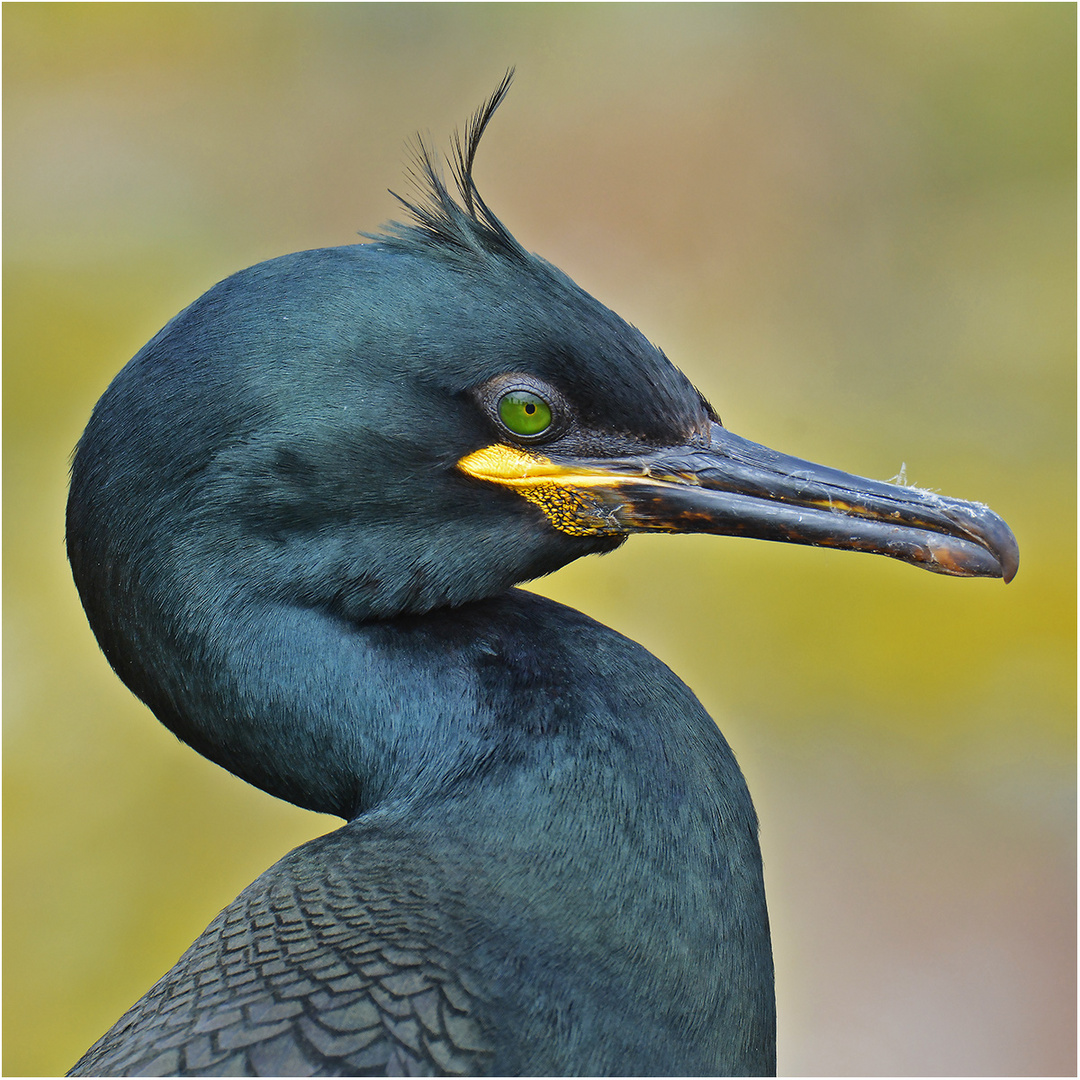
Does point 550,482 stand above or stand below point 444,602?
above

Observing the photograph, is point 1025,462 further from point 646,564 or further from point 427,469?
point 427,469

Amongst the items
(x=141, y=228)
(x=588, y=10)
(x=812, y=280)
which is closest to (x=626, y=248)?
(x=812, y=280)

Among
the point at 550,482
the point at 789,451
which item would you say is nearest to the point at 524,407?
the point at 550,482

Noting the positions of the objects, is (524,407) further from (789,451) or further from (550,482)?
(789,451)

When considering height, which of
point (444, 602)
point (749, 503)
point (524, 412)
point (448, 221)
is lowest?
point (444, 602)

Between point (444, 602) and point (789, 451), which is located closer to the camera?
point (444, 602)

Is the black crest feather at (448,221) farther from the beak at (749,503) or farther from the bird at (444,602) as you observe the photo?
the beak at (749,503)

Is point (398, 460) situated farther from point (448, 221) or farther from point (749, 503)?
point (749, 503)

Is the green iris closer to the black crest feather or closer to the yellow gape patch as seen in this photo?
the yellow gape patch

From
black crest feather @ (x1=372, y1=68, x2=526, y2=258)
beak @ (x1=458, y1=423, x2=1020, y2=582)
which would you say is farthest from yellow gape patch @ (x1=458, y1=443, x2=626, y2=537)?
black crest feather @ (x1=372, y1=68, x2=526, y2=258)
